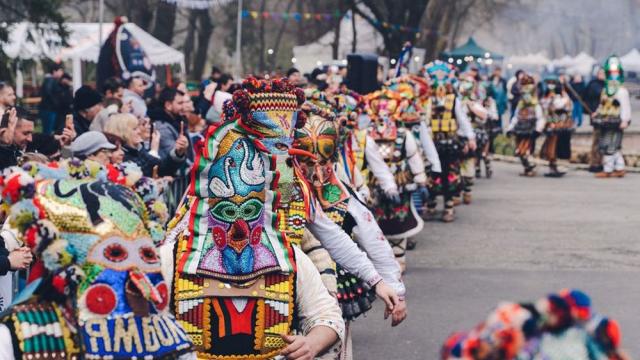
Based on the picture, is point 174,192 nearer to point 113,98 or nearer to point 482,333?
point 113,98

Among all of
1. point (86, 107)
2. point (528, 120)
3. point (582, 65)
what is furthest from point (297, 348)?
point (582, 65)

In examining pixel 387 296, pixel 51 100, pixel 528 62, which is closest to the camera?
pixel 387 296

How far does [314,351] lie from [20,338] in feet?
3.78

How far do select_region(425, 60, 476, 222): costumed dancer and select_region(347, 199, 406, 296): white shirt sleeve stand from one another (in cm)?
876

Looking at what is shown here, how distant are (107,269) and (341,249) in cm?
213

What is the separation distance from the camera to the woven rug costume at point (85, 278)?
294 centimetres

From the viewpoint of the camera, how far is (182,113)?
36.7ft

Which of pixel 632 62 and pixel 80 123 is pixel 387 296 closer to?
pixel 80 123

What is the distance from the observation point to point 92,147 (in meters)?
6.00

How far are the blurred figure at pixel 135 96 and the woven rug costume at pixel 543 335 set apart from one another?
7949 millimetres

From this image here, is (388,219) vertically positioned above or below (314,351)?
below

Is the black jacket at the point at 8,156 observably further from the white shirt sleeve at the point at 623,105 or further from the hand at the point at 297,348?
the white shirt sleeve at the point at 623,105

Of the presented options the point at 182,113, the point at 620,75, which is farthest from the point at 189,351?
the point at 620,75

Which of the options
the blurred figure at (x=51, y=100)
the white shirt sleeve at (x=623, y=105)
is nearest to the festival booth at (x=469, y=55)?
the white shirt sleeve at (x=623, y=105)
